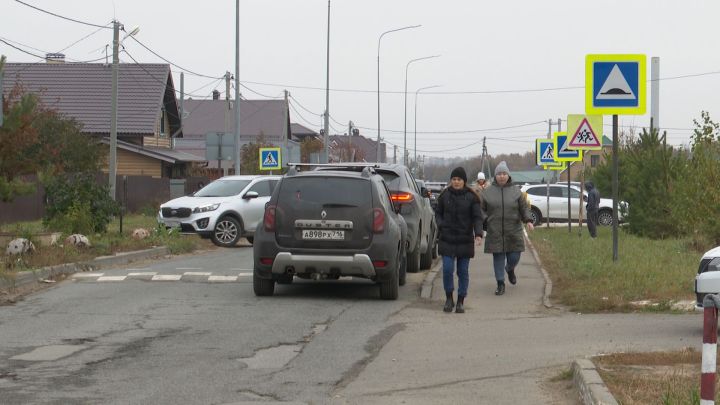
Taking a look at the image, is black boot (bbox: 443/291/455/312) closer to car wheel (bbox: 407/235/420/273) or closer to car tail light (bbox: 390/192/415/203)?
car tail light (bbox: 390/192/415/203)

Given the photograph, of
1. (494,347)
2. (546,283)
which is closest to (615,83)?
(546,283)

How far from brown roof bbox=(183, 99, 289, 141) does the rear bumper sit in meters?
75.6

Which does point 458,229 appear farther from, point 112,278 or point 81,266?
point 81,266

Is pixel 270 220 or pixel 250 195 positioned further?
pixel 250 195

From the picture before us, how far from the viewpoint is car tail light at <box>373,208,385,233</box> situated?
1360 centimetres

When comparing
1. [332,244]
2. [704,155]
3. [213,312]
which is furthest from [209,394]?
[704,155]

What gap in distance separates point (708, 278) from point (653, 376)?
8.50 feet

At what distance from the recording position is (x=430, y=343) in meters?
10.5

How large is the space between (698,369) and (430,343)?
2.82 m

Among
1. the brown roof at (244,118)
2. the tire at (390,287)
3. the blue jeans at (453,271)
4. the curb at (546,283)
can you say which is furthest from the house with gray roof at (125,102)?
the blue jeans at (453,271)

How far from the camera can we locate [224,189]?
25859mm

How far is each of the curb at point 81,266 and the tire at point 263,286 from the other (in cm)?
316

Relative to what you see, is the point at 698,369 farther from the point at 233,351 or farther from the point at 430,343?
the point at 233,351

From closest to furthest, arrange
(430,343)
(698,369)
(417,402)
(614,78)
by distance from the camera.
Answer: (417,402) < (698,369) < (430,343) < (614,78)
